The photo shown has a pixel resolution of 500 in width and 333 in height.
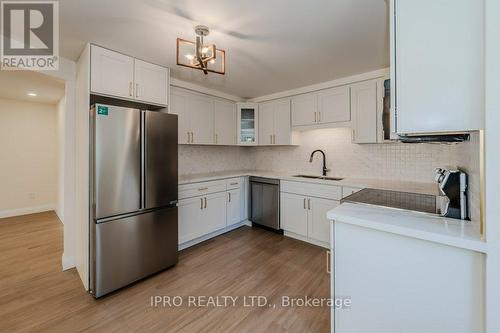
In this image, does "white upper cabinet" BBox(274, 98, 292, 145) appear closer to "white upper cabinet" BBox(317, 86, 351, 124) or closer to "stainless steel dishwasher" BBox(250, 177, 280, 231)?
"white upper cabinet" BBox(317, 86, 351, 124)

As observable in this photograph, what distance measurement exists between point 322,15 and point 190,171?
2.79 metres

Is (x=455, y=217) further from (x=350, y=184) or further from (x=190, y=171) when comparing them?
(x=190, y=171)

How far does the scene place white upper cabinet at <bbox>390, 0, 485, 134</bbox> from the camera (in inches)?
33.1

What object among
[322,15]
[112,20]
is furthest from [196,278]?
[322,15]

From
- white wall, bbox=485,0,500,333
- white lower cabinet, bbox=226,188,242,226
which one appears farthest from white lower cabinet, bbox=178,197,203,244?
white wall, bbox=485,0,500,333

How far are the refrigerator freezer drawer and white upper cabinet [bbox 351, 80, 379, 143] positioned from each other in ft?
8.44

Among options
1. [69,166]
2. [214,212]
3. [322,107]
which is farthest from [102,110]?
[322,107]

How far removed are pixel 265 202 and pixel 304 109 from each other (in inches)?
64.0

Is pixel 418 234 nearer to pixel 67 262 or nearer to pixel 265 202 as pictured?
pixel 265 202

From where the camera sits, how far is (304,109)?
3.40 m

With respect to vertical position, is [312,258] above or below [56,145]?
below

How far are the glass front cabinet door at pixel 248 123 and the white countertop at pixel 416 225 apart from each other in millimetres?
2826

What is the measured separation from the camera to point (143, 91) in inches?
95.7

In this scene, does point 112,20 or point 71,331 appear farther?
point 112,20
